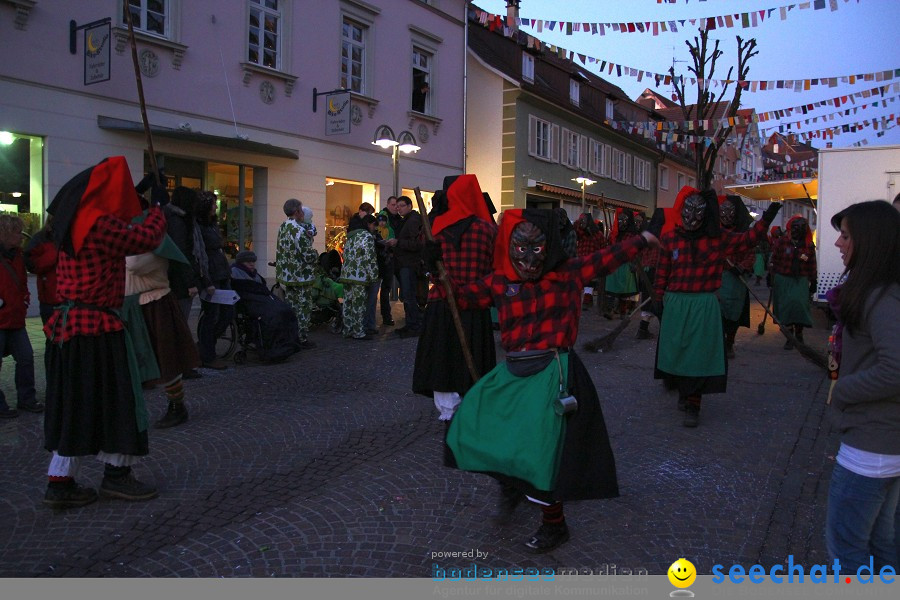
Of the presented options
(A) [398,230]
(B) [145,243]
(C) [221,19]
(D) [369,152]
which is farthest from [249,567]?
(D) [369,152]

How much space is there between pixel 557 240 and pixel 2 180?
10666 millimetres

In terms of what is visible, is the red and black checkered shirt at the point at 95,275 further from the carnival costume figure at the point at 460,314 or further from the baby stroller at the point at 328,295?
the baby stroller at the point at 328,295

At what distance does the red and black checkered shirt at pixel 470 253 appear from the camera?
207 inches

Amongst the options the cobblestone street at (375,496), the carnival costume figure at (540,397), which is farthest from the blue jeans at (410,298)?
the carnival costume figure at (540,397)

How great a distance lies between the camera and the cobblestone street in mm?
3510

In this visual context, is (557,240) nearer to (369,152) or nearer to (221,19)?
(221,19)

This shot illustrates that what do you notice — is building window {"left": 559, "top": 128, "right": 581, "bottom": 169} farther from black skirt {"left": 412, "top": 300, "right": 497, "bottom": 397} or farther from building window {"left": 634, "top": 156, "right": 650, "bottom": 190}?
black skirt {"left": 412, "top": 300, "right": 497, "bottom": 397}

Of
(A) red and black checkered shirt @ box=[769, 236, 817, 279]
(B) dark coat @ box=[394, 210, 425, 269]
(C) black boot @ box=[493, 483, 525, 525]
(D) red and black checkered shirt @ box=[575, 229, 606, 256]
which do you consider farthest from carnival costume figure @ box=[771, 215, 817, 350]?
(C) black boot @ box=[493, 483, 525, 525]

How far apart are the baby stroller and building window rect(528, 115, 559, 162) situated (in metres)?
15.3

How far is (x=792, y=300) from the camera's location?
10500mm

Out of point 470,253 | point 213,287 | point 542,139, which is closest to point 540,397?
point 470,253

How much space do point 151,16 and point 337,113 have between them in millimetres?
4271

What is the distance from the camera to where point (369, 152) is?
694 inches

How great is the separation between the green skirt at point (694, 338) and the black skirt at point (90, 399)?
4.17 metres
